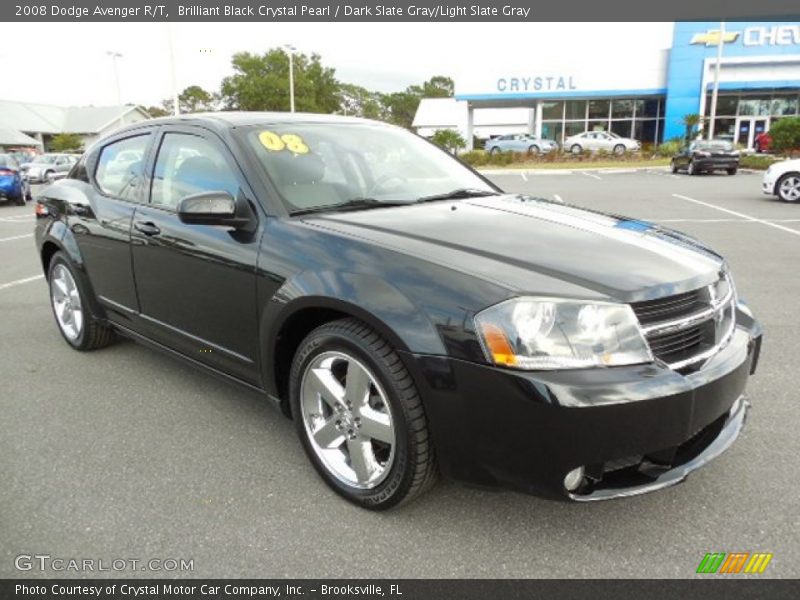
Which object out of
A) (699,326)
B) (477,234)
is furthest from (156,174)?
(699,326)

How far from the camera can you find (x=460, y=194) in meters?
3.53

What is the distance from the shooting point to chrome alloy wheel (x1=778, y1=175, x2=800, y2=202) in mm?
13547

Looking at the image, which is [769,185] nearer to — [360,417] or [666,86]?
[360,417]

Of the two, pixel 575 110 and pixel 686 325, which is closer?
pixel 686 325

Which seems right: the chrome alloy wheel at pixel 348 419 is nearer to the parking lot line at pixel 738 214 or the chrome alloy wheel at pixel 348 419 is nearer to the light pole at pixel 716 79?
the parking lot line at pixel 738 214

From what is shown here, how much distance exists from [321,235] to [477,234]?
661 mm

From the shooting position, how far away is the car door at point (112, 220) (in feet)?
12.5

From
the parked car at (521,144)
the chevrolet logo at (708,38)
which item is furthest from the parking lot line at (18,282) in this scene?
the chevrolet logo at (708,38)

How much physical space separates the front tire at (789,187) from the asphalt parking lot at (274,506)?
37.5 ft

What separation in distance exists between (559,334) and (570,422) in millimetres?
293

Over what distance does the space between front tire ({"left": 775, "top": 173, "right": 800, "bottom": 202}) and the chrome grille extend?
522 inches

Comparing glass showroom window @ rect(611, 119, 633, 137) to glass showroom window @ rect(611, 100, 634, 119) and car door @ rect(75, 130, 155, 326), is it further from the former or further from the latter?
car door @ rect(75, 130, 155, 326)

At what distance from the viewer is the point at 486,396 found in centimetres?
215
